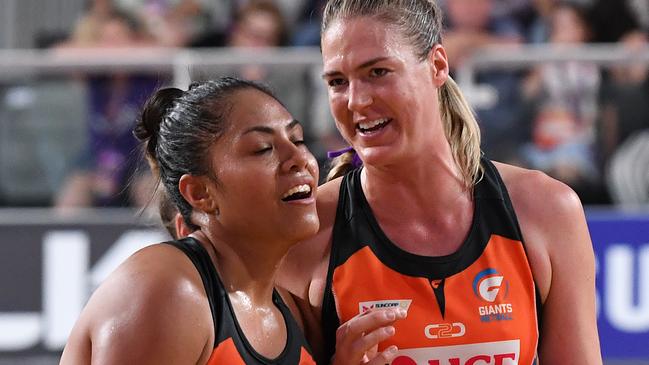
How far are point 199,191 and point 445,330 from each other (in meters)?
0.68

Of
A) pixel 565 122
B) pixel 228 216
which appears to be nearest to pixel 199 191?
pixel 228 216

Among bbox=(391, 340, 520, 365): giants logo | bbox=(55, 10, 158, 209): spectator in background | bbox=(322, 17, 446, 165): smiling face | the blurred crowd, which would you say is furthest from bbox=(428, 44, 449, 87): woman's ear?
bbox=(55, 10, 158, 209): spectator in background

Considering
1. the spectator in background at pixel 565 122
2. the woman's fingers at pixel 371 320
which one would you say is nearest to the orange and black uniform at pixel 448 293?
the woman's fingers at pixel 371 320

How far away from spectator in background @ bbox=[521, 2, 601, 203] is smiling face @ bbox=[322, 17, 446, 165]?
2.29 metres

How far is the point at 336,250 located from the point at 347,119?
0.32 m

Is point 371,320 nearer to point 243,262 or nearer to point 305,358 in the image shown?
point 305,358

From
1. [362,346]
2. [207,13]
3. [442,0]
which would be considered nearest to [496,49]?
[442,0]

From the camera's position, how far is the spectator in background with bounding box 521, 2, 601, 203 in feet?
15.7

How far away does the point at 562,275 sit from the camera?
2627 mm

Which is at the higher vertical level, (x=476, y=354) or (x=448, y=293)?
(x=448, y=293)

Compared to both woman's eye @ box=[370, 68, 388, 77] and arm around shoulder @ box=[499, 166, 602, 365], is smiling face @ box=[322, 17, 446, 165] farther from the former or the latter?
arm around shoulder @ box=[499, 166, 602, 365]

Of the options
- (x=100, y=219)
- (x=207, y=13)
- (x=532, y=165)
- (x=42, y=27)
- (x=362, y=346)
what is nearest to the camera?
(x=362, y=346)

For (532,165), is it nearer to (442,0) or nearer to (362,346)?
(442,0)

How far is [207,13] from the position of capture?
6160 millimetres
